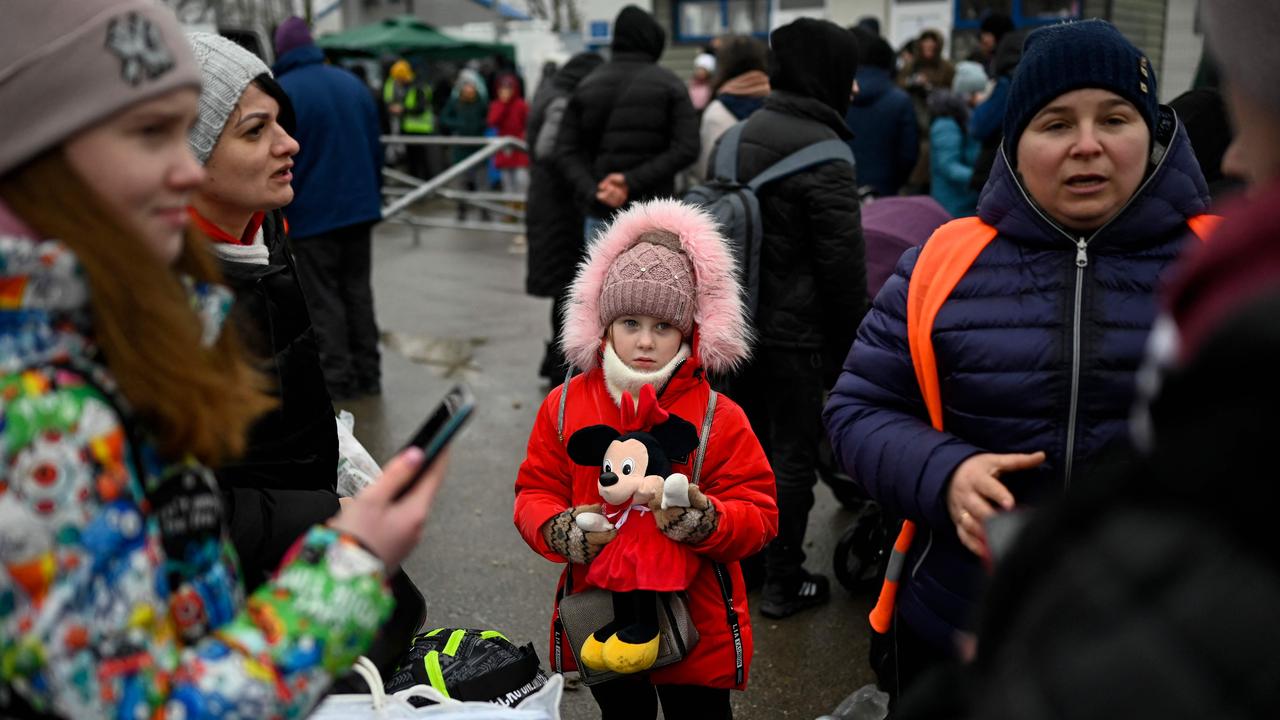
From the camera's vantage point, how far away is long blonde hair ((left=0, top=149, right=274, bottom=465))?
1267 millimetres

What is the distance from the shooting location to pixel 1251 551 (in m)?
0.80

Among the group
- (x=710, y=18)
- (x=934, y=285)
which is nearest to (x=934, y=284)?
(x=934, y=285)

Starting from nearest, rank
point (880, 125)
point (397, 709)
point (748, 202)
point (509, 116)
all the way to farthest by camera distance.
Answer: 1. point (397, 709)
2. point (748, 202)
3. point (880, 125)
4. point (509, 116)

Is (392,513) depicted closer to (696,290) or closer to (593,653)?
(593,653)

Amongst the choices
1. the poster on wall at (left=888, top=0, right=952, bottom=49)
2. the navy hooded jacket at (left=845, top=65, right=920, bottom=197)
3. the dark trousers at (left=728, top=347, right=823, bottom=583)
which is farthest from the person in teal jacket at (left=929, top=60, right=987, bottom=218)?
the poster on wall at (left=888, top=0, right=952, bottom=49)

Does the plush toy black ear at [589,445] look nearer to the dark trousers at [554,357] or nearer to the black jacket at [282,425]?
the black jacket at [282,425]

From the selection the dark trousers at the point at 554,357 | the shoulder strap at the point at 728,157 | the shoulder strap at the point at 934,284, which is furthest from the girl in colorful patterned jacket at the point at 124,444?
the dark trousers at the point at 554,357

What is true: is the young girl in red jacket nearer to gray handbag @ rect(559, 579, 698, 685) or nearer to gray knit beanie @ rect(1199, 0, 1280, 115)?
gray handbag @ rect(559, 579, 698, 685)

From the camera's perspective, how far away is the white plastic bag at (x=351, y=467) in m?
2.81

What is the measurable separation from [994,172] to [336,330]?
504 cm

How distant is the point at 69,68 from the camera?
1281mm

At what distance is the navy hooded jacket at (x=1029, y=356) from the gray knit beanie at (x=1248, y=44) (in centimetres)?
86

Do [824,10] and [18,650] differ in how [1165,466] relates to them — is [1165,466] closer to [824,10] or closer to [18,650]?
[18,650]

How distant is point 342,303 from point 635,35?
2.44 meters
